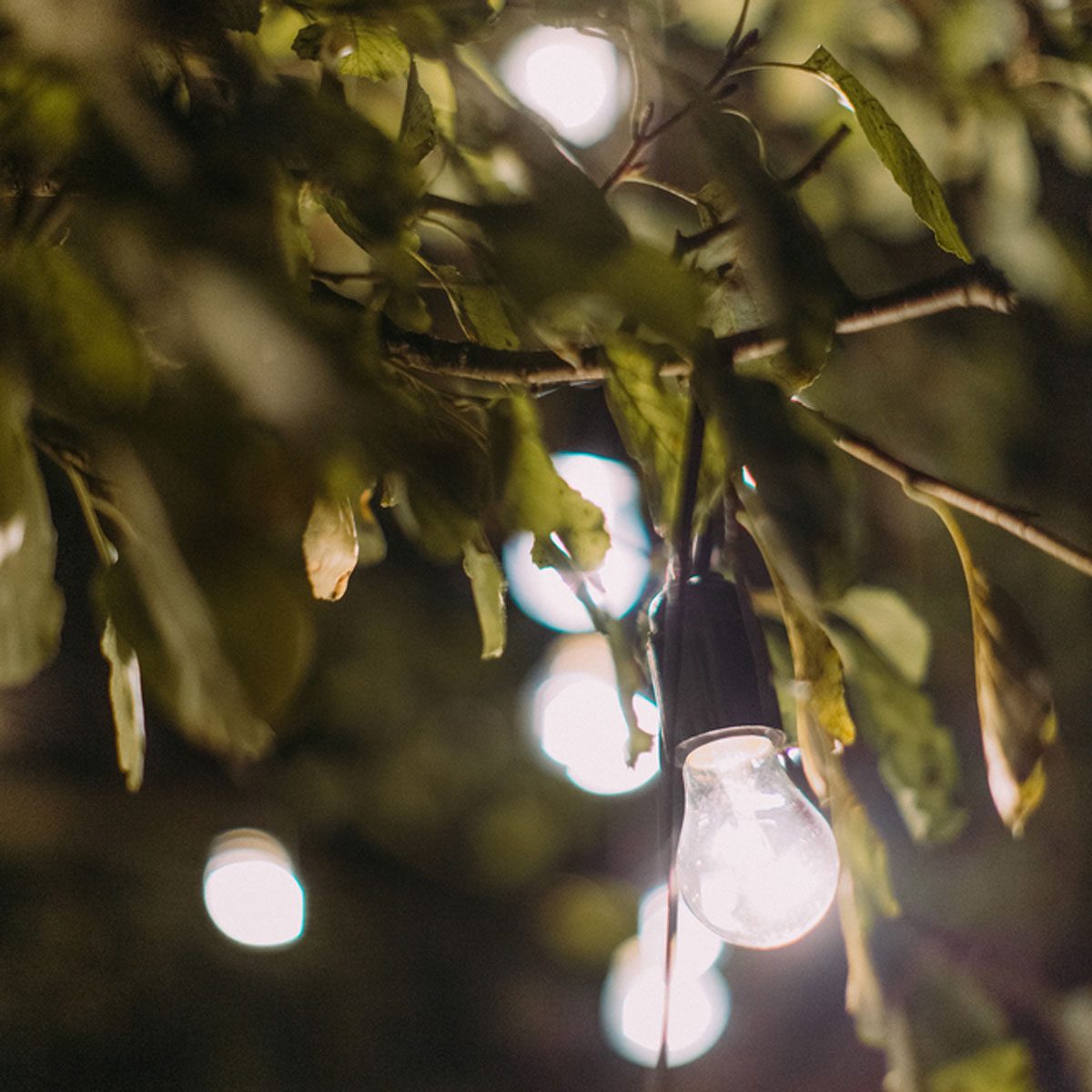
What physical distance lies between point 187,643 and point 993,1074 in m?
0.52

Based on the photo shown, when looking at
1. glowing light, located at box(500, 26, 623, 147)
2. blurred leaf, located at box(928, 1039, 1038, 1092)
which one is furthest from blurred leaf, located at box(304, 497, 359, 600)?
glowing light, located at box(500, 26, 623, 147)

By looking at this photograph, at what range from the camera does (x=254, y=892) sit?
126 cm

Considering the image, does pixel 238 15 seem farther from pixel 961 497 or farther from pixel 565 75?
pixel 565 75

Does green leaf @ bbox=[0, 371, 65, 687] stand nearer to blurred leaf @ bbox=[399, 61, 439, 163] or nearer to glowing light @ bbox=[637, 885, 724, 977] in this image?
blurred leaf @ bbox=[399, 61, 439, 163]

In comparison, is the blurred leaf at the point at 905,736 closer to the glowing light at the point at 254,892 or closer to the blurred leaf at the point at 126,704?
the blurred leaf at the point at 126,704

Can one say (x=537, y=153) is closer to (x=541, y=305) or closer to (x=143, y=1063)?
(x=541, y=305)

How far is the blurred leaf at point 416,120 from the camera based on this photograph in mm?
309

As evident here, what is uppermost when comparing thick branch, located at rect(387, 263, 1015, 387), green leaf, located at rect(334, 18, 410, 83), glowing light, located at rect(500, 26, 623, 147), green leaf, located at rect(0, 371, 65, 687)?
glowing light, located at rect(500, 26, 623, 147)

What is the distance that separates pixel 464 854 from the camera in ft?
4.73

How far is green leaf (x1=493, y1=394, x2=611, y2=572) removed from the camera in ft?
1.09

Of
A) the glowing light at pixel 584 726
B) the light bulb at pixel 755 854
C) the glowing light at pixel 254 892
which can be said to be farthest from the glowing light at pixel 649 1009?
the light bulb at pixel 755 854

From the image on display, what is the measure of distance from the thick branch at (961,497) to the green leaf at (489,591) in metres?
0.12

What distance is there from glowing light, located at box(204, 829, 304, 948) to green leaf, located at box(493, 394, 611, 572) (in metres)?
1.01

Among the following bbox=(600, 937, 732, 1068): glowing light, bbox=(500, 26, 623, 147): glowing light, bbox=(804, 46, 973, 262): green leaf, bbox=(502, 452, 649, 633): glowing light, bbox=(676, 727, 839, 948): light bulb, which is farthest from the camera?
bbox=(600, 937, 732, 1068): glowing light
